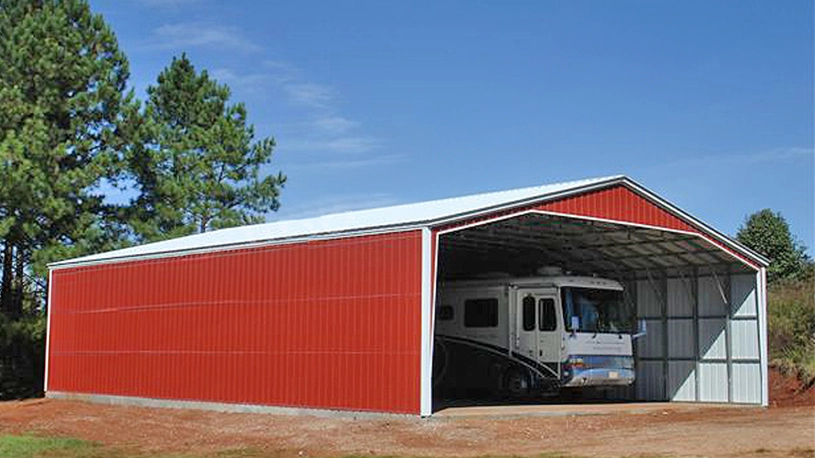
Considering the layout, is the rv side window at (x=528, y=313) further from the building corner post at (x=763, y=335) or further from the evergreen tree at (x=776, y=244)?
the evergreen tree at (x=776, y=244)

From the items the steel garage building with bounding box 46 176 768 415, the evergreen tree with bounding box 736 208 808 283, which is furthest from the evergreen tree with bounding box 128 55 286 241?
the evergreen tree with bounding box 736 208 808 283

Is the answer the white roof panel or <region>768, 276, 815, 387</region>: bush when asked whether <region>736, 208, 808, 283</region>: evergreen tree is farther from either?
the white roof panel

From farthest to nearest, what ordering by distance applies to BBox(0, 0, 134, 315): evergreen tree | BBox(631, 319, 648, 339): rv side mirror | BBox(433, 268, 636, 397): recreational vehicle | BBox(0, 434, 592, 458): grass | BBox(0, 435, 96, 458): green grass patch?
BBox(0, 0, 134, 315): evergreen tree → BBox(631, 319, 648, 339): rv side mirror → BBox(433, 268, 636, 397): recreational vehicle → BBox(0, 435, 96, 458): green grass patch → BBox(0, 434, 592, 458): grass

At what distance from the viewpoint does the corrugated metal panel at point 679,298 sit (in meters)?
25.2

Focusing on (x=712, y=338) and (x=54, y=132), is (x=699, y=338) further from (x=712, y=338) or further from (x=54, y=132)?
(x=54, y=132)

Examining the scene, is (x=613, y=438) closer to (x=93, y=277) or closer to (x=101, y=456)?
(x=101, y=456)

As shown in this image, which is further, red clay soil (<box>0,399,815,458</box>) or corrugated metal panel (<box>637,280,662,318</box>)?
corrugated metal panel (<box>637,280,662,318</box>)

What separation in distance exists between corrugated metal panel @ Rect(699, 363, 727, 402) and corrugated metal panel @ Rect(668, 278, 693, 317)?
1308mm

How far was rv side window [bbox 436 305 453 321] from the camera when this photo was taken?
24531 millimetres

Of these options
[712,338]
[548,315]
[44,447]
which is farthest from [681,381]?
[44,447]

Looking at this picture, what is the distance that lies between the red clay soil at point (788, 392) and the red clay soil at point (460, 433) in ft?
8.09

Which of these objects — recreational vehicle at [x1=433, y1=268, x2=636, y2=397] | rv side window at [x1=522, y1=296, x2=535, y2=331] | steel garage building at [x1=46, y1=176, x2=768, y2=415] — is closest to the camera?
steel garage building at [x1=46, y1=176, x2=768, y2=415]

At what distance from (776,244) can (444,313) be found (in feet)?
72.3

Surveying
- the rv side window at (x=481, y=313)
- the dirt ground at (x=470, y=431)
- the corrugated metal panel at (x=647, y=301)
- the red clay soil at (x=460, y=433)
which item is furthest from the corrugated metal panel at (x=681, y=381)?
the rv side window at (x=481, y=313)
